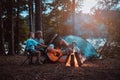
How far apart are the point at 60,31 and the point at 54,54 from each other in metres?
23.0

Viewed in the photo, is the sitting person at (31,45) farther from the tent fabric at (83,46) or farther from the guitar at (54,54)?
the tent fabric at (83,46)

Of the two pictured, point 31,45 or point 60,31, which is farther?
point 60,31

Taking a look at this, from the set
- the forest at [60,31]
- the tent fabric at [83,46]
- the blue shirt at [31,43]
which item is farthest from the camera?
the tent fabric at [83,46]

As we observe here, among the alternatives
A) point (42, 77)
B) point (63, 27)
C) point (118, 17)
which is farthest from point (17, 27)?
point (42, 77)

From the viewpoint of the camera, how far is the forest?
9.08m

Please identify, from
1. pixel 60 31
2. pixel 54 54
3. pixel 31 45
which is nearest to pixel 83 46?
pixel 54 54

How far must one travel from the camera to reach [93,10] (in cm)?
2062

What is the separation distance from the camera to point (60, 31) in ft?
118

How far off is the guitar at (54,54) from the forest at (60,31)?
2.14 feet

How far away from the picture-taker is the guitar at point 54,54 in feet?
42.3

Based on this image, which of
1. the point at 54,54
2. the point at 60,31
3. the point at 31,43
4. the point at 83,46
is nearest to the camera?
the point at 31,43

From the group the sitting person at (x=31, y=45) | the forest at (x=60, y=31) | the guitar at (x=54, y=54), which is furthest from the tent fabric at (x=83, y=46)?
the sitting person at (x=31, y=45)

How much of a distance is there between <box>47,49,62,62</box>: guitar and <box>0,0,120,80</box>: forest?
65 centimetres

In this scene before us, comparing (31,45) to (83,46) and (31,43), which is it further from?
(83,46)
